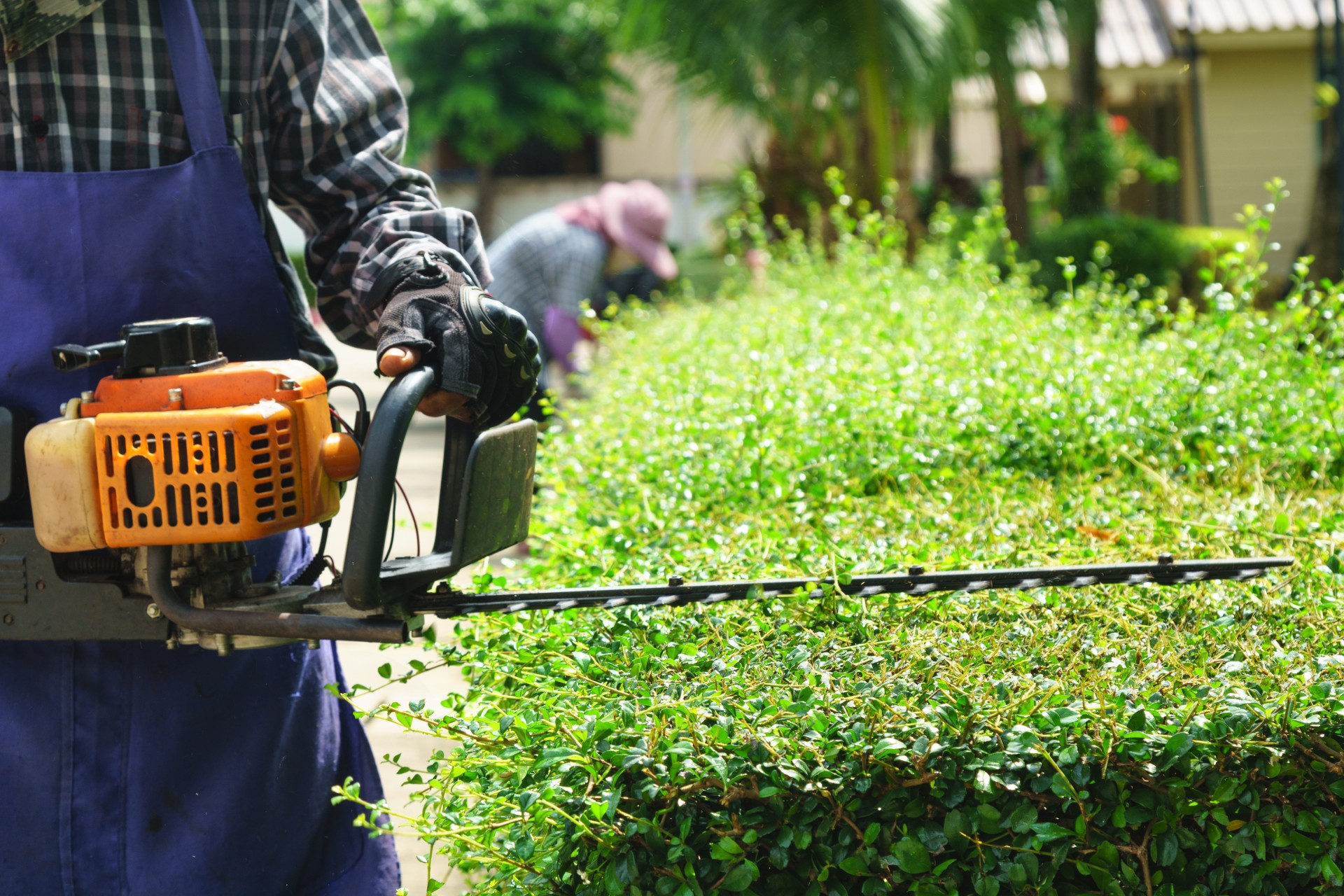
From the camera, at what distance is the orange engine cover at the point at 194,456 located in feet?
5.15

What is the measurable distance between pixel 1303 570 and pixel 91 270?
1.78m

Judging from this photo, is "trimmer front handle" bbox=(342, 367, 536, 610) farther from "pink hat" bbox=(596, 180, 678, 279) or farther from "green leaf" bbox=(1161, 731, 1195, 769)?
"pink hat" bbox=(596, 180, 678, 279)

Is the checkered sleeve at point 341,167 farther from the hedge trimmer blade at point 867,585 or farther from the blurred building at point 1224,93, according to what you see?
the blurred building at point 1224,93

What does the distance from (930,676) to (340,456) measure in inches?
31.9

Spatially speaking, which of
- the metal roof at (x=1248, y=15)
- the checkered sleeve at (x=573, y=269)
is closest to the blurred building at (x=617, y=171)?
the metal roof at (x=1248, y=15)

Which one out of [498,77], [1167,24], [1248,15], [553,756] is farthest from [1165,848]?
[498,77]

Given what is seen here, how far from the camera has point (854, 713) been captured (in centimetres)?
144

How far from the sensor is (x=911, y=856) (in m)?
1.36

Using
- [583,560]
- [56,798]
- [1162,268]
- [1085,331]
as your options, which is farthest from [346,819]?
[1162,268]

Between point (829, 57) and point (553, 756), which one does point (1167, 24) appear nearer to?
point (829, 57)

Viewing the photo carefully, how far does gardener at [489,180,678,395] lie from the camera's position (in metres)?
6.42

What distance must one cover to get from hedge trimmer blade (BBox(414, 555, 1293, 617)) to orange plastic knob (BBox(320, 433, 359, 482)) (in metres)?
0.20

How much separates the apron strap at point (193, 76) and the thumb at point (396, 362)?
1.52ft

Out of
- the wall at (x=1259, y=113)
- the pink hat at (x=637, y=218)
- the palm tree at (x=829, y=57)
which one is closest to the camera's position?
the pink hat at (x=637, y=218)
